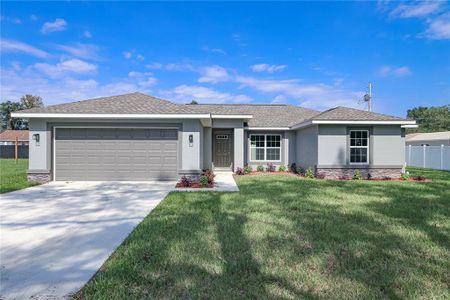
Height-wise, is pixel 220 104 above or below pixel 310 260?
above

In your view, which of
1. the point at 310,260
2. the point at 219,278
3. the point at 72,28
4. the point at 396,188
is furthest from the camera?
the point at 72,28

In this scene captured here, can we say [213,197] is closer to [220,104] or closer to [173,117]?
[173,117]

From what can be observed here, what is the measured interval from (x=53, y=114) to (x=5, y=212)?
5.88 meters

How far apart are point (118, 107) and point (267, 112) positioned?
1127cm

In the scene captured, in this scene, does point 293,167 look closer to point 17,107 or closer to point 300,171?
point 300,171

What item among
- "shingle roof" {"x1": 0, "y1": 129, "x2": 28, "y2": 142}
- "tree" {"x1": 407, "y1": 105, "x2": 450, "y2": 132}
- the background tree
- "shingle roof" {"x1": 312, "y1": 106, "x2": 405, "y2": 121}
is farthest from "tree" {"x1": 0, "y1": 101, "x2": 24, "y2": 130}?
"tree" {"x1": 407, "y1": 105, "x2": 450, "y2": 132}

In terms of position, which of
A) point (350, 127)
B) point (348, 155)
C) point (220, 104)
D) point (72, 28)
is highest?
point (72, 28)

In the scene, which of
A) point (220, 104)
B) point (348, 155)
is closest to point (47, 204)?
point (348, 155)

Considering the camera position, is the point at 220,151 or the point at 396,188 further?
the point at 220,151

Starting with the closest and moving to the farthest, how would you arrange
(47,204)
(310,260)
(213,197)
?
(310,260)
(47,204)
(213,197)

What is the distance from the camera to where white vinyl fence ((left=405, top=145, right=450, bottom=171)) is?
19078 mm

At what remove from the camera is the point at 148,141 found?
1227 centimetres

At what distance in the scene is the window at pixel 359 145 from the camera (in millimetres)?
14391

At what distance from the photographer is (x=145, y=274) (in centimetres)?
361
